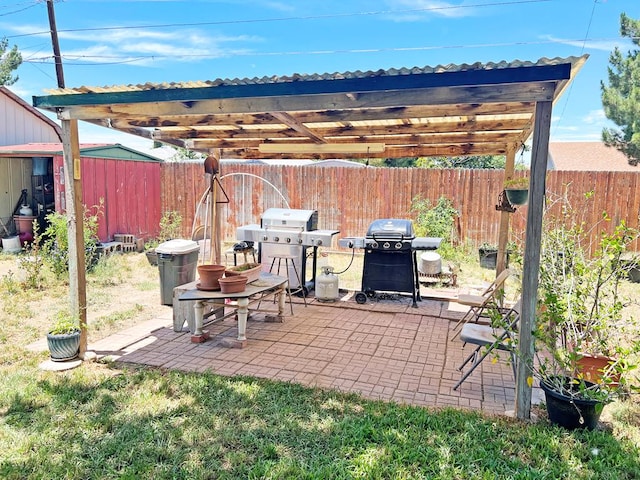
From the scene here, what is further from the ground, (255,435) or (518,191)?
(518,191)

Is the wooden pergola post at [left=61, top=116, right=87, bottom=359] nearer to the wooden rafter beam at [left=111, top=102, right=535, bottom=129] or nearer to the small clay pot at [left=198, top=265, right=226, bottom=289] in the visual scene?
the wooden rafter beam at [left=111, top=102, right=535, bottom=129]

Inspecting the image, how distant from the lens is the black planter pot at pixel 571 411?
110 inches

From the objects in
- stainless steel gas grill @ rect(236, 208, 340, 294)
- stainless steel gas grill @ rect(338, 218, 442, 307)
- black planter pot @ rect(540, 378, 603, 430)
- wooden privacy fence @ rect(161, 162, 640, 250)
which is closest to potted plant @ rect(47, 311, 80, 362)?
stainless steel gas grill @ rect(236, 208, 340, 294)

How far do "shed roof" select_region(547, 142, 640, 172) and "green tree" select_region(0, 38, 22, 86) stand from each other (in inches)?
725

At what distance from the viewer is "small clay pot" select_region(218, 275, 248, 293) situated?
4.33m

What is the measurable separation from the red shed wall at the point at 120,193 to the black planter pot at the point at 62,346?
237 inches

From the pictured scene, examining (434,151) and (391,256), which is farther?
(434,151)

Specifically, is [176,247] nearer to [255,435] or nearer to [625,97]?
[255,435]

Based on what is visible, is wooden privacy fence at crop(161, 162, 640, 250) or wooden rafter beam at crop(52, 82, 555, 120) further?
wooden privacy fence at crop(161, 162, 640, 250)

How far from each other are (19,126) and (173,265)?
971 centimetres

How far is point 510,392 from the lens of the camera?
3482mm

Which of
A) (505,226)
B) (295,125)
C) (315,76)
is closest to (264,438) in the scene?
(315,76)

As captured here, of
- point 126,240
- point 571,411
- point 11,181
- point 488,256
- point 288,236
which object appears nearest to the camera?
point 571,411

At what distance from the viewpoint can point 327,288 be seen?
20.2ft
